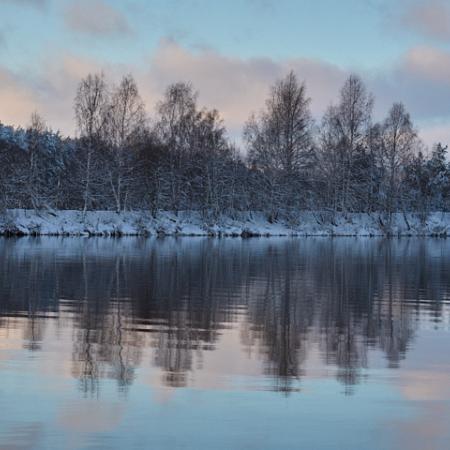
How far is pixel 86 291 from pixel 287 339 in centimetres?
767

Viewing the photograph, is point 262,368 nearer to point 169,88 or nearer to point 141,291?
point 141,291

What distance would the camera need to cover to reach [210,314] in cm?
1362

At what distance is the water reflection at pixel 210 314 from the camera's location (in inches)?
354

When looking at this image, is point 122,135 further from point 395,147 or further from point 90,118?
point 395,147

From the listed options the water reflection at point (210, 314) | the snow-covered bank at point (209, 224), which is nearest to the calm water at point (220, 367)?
the water reflection at point (210, 314)

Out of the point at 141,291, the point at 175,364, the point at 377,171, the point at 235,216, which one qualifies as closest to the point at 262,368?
the point at 175,364

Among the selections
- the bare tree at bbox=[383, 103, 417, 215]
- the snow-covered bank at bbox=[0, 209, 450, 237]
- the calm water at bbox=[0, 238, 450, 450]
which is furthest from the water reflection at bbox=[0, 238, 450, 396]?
the bare tree at bbox=[383, 103, 417, 215]

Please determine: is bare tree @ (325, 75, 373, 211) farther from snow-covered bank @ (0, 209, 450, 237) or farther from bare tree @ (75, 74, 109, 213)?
bare tree @ (75, 74, 109, 213)

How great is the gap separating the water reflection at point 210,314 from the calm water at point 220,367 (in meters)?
0.04

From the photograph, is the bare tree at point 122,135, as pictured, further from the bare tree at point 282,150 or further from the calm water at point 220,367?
the calm water at point 220,367

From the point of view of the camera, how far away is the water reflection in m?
8.98

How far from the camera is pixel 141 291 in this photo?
57.0 feet

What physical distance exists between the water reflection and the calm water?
0.04m

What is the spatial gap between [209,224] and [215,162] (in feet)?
20.2
